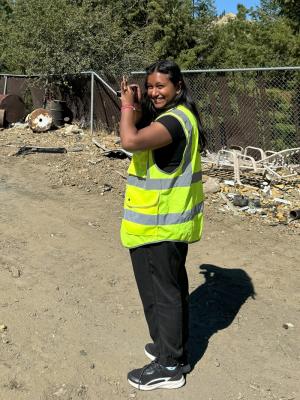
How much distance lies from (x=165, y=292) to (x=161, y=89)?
43.3 inches

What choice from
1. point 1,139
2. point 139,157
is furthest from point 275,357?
point 1,139

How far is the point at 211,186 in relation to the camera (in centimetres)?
778

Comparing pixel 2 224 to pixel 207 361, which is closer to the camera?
pixel 207 361

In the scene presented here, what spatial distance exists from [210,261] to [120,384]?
2287 mm

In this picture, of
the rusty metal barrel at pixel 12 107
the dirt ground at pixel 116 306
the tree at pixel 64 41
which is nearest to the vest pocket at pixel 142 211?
the dirt ground at pixel 116 306

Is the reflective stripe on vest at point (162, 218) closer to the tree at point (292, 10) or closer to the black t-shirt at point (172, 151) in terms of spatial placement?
the black t-shirt at point (172, 151)

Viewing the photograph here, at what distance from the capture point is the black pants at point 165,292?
2.68 m

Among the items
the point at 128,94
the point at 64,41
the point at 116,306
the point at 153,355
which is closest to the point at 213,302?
the point at 116,306

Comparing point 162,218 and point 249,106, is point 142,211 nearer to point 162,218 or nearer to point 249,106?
point 162,218

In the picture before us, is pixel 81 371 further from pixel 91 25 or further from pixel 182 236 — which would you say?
pixel 91 25

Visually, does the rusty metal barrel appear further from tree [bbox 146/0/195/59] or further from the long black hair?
the long black hair

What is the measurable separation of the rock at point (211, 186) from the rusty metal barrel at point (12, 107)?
8846mm

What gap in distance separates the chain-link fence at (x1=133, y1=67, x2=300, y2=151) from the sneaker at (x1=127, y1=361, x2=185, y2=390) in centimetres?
674

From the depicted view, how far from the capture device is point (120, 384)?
2.99m
